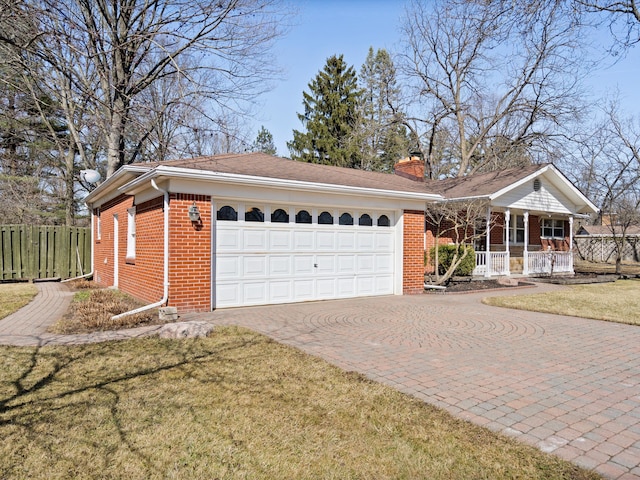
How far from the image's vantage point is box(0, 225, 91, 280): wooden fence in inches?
604

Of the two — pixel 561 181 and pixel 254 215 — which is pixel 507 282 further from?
pixel 254 215

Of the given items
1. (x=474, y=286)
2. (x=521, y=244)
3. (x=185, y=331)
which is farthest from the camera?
(x=521, y=244)

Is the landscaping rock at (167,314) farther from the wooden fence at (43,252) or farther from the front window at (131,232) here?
the wooden fence at (43,252)

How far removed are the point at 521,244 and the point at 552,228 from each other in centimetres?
366

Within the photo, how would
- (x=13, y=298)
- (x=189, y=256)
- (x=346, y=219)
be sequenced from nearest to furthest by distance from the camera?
(x=189, y=256) → (x=13, y=298) → (x=346, y=219)

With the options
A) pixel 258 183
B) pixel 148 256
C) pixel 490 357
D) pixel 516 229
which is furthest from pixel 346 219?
pixel 516 229

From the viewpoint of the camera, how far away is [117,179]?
11023 millimetres

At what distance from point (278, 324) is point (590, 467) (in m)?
5.36

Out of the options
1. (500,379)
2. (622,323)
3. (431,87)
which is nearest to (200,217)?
(500,379)

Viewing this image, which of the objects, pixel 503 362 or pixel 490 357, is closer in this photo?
pixel 503 362

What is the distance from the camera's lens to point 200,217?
28.0 feet

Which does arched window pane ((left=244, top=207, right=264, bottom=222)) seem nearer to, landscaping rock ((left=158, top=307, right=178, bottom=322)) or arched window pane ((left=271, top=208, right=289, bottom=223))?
arched window pane ((left=271, top=208, right=289, bottom=223))

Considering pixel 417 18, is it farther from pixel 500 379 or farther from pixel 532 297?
pixel 500 379

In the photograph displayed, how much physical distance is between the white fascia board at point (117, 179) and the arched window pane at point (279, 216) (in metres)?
2.83
